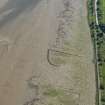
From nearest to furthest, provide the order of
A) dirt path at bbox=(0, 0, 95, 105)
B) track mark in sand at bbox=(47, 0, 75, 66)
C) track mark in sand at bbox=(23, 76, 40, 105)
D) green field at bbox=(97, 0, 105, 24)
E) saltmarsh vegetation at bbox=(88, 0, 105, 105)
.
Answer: track mark in sand at bbox=(23, 76, 40, 105) → dirt path at bbox=(0, 0, 95, 105) → saltmarsh vegetation at bbox=(88, 0, 105, 105) → track mark in sand at bbox=(47, 0, 75, 66) → green field at bbox=(97, 0, 105, 24)

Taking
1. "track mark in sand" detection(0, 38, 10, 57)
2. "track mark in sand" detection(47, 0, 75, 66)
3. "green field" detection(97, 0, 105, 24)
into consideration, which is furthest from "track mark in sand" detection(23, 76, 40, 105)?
"green field" detection(97, 0, 105, 24)

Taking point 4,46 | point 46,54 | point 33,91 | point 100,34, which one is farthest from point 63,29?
point 33,91

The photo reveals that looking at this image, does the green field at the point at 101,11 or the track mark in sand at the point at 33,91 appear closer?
the track mark in sand at the point at 33,91

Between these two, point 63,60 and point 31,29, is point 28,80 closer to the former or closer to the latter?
point 63,60

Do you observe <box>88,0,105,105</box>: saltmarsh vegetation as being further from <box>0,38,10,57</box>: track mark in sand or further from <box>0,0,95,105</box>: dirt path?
<box>0,38,10,57</box>: track mark in sand

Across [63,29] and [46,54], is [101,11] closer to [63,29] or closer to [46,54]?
[63,29]

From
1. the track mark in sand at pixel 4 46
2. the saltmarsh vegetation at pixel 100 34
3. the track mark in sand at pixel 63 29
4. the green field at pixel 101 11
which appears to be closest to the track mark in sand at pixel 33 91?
the track mark in sand at pixel 63 29

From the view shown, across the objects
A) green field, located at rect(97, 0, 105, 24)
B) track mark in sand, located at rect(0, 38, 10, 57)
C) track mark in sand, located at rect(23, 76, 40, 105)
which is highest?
green field, located at rect(97, 0, 105, 24)

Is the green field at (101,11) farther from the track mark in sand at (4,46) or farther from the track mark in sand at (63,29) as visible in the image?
the track mark in sand at (4,46)

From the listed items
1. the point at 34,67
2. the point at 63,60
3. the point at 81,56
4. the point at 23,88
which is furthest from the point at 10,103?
the point at 81,56
